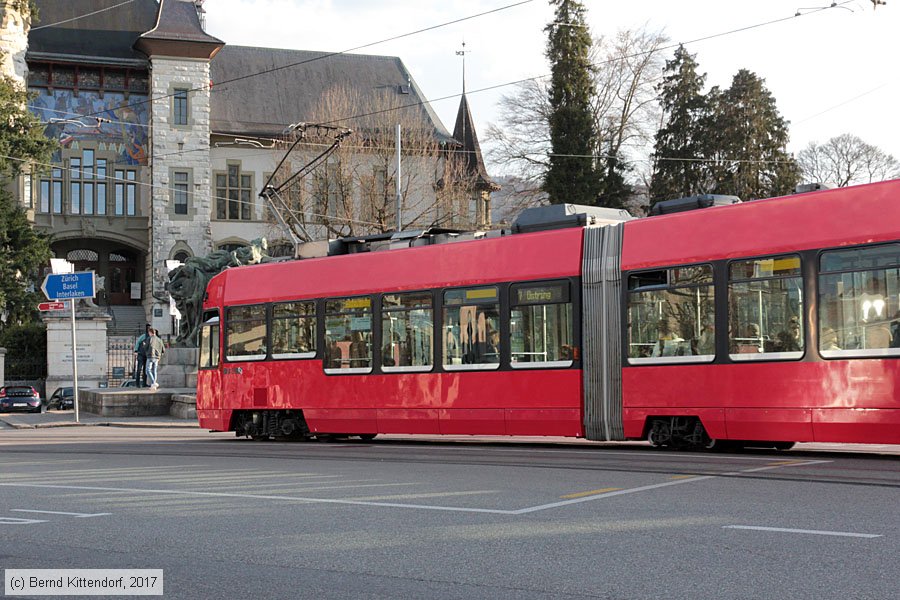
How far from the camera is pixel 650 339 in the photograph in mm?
15523

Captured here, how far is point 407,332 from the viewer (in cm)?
1833

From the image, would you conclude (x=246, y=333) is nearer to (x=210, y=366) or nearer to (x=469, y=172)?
(x=210, y=366)

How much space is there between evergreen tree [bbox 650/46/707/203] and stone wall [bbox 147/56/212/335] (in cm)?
2369

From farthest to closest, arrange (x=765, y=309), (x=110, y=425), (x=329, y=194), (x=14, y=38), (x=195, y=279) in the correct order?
(x=14, y=38), (x=329, y=194), (x=195, y=279), (x=110, y=425), (x=765, y=309)

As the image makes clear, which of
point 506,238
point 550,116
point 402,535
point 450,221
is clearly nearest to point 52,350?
point 450,221

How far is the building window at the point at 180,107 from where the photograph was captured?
2594 inches

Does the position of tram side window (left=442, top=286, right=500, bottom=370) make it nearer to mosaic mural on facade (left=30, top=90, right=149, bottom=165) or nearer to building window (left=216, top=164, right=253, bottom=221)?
mosaic mural on facade (left=30, top=90, right=149, bottom=165)

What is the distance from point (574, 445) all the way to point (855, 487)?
23.4ft

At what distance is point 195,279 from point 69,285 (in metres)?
5.28

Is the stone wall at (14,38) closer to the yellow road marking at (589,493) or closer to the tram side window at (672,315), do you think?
A: the tram side window at (672,315)

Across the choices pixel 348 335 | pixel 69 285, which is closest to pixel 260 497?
pixel 348 335

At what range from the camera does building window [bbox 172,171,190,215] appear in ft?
219

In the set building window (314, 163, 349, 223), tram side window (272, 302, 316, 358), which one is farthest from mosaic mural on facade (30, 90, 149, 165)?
tram side window (272, 302, 316, 358)

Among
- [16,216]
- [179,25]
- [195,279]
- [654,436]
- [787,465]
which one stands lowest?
[787,465]
